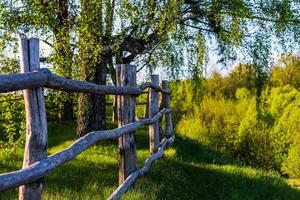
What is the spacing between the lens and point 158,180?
24.0ft

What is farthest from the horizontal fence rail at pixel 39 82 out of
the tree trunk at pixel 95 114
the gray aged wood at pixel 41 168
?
the tree trunk at pixel 95 114

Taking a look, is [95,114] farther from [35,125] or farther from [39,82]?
[39,82]

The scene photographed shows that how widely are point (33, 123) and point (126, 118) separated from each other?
306 centimetres

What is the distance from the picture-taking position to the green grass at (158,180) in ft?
20.5

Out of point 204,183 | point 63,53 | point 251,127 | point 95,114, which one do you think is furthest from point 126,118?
point 251,127

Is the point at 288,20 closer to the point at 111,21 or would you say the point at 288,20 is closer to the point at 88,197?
the point at 111,21

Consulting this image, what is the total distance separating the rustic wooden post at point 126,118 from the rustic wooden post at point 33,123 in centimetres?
272

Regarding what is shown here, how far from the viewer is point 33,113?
3965 millimetres

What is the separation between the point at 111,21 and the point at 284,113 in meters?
30.1

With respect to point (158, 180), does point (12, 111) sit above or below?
above

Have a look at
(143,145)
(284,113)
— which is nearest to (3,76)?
(143,145)

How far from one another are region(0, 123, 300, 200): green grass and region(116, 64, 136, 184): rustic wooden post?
0.27 meters

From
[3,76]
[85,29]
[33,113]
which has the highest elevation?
[85,29]

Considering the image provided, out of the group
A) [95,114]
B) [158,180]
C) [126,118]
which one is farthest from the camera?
[95,114]
